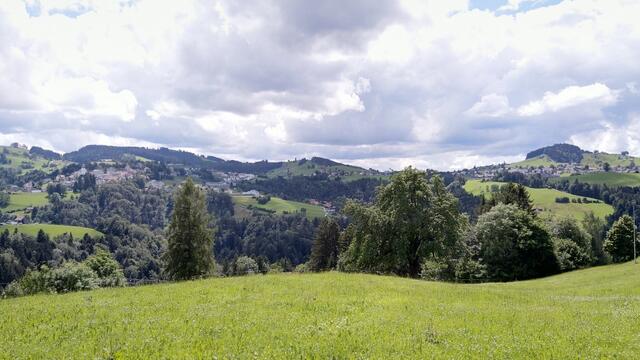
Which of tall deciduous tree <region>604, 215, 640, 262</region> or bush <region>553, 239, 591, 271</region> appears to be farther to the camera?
tall deciduous tree <region>604, 215, 640, 262</region>

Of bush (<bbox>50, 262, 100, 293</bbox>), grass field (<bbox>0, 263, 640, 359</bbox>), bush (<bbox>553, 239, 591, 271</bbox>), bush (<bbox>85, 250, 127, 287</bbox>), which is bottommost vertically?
bush (<bbox>85, 250, 127, 287</bbox>)

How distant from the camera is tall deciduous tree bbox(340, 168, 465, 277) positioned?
59.8m

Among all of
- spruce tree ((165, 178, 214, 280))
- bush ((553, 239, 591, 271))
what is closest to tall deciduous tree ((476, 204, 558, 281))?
bush ((553, 239, 591, 271))

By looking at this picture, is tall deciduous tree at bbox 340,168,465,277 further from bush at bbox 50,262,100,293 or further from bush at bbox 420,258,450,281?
bush at bbox 50,262,100,293

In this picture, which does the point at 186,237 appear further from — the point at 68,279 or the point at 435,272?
the point at 435,272

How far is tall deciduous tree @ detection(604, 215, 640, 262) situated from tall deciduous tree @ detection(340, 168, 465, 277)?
36.6 metres

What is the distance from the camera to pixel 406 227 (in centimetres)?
5972

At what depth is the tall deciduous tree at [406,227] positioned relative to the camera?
59812 mm

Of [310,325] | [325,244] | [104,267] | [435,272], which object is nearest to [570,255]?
[435,272]

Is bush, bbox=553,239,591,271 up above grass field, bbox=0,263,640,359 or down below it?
below

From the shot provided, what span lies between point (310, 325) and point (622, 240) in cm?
8337

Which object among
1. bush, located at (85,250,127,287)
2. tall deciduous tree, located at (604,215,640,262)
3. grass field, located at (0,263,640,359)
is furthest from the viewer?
bush, located at (85,250,127,287)

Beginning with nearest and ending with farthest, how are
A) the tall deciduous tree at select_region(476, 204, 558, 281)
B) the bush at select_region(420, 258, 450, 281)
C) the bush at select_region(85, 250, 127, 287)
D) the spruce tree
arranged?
the spruce tree → the bush at select_region(420, 258, 450, 281) → the tall deciduous tree at select_region(476, 204, 558, 281) → the bush at select_region(85, 250, 127, 287)

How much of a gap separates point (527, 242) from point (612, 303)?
48.9 m
